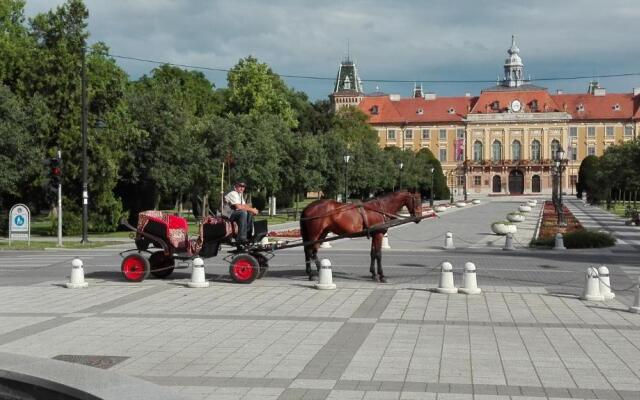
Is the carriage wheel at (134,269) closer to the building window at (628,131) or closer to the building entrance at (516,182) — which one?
the building entrance at (516,182)

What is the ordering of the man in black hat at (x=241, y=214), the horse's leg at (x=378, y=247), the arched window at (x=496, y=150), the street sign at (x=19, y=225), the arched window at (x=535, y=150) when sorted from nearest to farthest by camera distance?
the man in black hat at (x=241, y=214)
the horse's leg at (x=378, y=247)
the street sign at (x=19, y=225)
the arched window at (x=535, y=150)
the arched window at (x=496, y=150)

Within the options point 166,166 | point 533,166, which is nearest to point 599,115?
point 533,166

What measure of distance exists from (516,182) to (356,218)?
460 feet

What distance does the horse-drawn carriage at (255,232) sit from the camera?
58.0 feet

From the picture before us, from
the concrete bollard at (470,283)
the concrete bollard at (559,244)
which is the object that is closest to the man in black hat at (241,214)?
the concrete bollard at (470,283)

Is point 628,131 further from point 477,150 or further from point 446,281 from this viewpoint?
point 446,281

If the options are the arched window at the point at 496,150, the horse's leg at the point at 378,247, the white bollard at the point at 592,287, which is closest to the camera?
the white bollard at the point at 592,287

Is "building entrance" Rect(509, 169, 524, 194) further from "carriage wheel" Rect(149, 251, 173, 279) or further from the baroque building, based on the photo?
"carriage wheel" Rect(149, 251, 173, 279)

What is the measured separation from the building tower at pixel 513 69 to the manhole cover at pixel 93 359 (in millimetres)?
158570

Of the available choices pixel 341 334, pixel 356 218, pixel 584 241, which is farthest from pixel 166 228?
pixel 584 241

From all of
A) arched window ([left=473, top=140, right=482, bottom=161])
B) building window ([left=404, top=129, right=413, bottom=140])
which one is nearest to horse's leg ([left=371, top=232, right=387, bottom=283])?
arched window ([left=473, top=140, right=482, bottom=161])

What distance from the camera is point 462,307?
562 inches

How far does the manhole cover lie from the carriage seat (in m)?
7.56

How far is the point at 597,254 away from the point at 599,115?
433 feet
